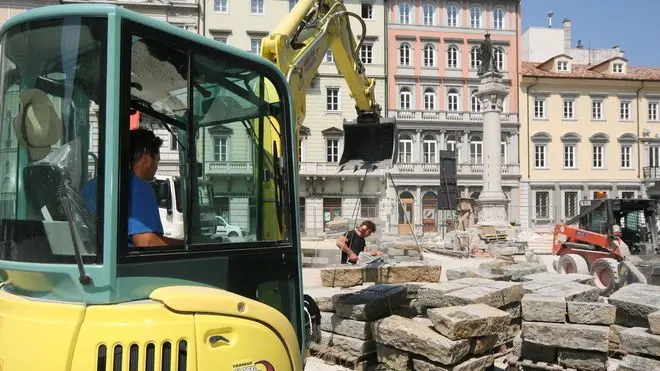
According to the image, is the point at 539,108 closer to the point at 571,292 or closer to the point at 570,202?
the point at 570,202

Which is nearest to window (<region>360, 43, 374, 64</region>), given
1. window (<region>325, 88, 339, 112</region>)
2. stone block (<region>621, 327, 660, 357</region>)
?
window (<region>325, 88, 339, 112</region>)

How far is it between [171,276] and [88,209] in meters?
0.54

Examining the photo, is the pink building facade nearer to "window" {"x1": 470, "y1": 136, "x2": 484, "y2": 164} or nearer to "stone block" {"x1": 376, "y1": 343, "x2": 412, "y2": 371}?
"window" {"x1": 470, "y1": 136, "x2": 484, "y2": 164}

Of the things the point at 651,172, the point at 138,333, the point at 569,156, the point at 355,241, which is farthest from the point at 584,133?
the point at 138,333

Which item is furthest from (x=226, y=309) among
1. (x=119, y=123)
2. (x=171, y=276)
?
(x=119, y=123)

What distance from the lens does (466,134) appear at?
135 ft

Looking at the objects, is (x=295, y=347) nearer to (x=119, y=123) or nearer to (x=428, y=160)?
(x=119, y=123)

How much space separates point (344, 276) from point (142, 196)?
631 cm

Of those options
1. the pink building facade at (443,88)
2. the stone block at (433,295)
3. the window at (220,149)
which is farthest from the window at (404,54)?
the window at (220,149)

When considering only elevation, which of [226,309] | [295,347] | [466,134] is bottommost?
[295,347]

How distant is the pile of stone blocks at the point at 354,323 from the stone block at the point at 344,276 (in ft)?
7.09

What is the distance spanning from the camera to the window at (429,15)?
137 ft

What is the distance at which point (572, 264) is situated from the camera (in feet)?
43.4

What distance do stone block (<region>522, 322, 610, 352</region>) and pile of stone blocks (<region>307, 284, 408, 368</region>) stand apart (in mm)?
1610
